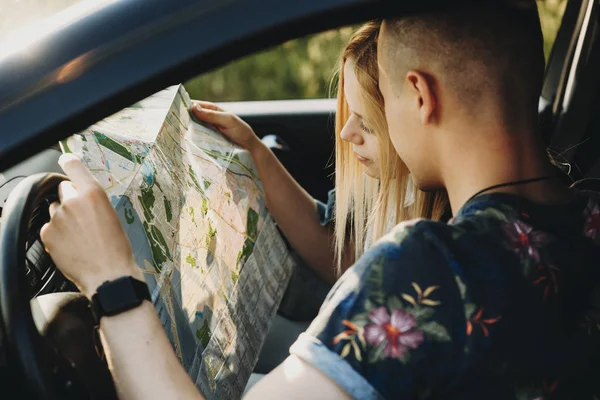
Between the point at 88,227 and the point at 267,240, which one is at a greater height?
the point at 88,227

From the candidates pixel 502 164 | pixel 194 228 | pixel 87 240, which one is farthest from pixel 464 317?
pixel 194 228

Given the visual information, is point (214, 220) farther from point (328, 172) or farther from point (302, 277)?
point (328, 172)

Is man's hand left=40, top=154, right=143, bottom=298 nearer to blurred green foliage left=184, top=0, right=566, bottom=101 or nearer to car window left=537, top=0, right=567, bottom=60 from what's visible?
blurred green foliage left=184, top=0, right=566, bottom=101

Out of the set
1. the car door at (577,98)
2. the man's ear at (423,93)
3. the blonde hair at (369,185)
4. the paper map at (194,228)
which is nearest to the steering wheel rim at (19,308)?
the paper map at (194,228)

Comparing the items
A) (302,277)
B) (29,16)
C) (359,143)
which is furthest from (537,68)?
(302,277)

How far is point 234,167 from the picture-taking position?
1.70 meters

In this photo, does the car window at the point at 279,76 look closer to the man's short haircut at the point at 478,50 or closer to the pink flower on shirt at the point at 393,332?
the man's short haircut at the point at 478,50

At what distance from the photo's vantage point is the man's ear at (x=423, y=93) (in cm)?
106

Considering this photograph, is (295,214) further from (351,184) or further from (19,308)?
(19,308)

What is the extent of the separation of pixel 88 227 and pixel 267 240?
782 millimetres

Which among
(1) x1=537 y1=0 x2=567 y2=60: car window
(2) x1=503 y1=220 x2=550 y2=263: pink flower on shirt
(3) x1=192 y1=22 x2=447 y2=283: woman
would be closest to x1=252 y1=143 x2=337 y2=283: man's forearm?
(3) x1=192 y1=22 x2=447 y2=283: woman

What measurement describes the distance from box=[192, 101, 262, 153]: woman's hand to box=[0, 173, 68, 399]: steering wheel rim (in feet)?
2.42

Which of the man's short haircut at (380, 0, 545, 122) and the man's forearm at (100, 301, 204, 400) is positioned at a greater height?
the man's short haircut at (380, 0, 545, 122)

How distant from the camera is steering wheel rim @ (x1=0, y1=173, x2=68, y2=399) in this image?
90cm
